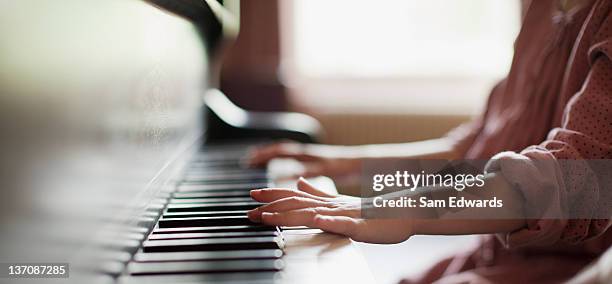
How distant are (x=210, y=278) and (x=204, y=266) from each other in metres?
0.04

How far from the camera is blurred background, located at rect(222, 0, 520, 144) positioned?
11.9 feet

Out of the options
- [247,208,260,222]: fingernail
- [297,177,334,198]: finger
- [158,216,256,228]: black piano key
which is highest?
[297,177,334,198]: finger

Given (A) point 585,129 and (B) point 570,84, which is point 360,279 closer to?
(A) point 585,129

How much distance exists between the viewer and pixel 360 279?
2.19 ft

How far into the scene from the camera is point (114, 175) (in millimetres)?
753

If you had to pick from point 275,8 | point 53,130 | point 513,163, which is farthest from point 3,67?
point 275,8

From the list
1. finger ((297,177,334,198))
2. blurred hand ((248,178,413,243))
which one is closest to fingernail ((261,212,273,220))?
blurred hand ((248,178,413,243))

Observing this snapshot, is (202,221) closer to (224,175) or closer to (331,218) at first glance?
(331,218)

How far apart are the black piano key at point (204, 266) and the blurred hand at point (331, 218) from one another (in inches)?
4.5

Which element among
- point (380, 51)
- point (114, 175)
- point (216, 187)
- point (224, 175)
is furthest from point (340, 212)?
point (380, 51)

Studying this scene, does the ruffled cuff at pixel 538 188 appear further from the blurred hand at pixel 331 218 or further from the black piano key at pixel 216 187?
the black piano key at pixel 216 187

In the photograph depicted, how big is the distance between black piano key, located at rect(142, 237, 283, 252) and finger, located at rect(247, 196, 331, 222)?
0.07 m

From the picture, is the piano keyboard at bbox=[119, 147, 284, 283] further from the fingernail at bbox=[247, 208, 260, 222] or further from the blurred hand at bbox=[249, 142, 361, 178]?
the blurred hand at bbox=[249, 142, 361, 178]

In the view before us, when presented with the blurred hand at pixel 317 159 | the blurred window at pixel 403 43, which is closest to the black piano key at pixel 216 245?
the blurred hand at pixel 317 159
